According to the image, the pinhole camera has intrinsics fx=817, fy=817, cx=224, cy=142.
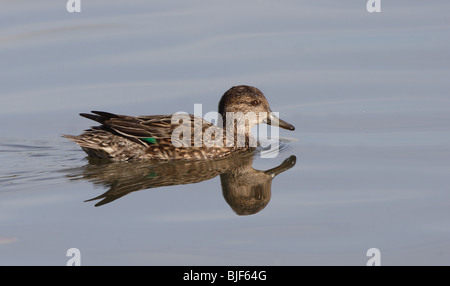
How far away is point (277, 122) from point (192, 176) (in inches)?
79.8

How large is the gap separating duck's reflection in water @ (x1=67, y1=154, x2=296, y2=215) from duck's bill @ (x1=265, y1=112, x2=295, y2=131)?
741 millimetres

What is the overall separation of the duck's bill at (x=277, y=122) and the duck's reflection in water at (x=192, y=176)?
0.74 m

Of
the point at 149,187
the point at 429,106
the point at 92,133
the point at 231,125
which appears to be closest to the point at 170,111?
the point at 231,125

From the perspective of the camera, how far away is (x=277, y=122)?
11320 mm

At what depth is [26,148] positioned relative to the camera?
1085cm

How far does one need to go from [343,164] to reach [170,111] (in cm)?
317

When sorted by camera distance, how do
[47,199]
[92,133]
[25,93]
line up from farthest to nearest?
[25,93]
[92,133]
[47,199]

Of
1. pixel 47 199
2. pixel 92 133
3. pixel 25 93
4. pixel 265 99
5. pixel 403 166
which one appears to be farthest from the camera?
pixel 25 93

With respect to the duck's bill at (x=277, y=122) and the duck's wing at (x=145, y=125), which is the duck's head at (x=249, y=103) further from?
the duck's wing at (x=145, y=125)

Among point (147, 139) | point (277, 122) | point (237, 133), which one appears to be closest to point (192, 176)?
point (147, 139)

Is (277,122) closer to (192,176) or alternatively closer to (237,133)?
(237,133)

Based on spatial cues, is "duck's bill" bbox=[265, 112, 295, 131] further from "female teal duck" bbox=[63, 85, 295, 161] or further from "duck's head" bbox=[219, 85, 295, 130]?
"female teal duck" bbox=[63, 85, 295, 161]

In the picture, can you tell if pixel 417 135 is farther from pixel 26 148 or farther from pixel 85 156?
pixel 26 148

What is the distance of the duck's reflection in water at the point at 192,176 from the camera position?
892 cm
